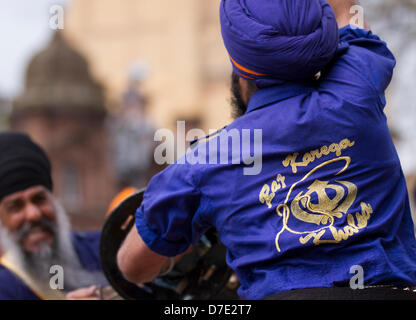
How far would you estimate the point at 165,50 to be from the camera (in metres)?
38.1

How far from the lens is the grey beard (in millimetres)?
3824

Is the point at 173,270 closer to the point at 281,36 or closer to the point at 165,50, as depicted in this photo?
the point at 281,36

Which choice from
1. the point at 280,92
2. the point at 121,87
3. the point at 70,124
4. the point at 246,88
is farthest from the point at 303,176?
the point at 121,87

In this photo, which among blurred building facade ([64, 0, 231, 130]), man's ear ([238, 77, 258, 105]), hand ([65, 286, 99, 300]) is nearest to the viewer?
man's ear ([238, 77, 258, 105])

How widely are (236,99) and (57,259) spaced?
6.65ft

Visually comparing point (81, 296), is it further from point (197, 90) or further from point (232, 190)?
point (197, 90)

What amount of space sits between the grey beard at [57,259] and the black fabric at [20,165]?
20 centimetres

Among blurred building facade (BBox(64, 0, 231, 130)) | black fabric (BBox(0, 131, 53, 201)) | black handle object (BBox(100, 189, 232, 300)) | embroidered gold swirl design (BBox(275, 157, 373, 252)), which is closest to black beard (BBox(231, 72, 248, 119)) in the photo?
embroidered gold swirl design (BBox(275, 157, 373, 252))

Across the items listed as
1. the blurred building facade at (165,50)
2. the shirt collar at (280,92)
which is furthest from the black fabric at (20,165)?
the blurred building facade at (165,50)

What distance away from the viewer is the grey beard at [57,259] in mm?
3824

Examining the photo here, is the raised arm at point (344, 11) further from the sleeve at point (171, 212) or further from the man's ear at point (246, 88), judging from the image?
the sleeve at point (171, 212)

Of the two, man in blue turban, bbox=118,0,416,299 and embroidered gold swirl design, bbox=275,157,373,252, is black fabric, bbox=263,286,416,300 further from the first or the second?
embroidered gold swirl design, bbox=275,157,373,252

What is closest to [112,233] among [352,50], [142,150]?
[352,50]

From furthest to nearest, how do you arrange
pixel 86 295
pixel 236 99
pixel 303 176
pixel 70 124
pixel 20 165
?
pixel 70 124 < pixel 20 165 < pixel 86 295 < pixel 236 99 < pixel 303 176
